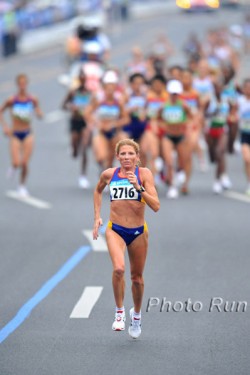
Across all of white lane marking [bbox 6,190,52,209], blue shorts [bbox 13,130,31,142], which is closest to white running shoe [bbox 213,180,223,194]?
white lane marking [bbox 6,190,52,209]

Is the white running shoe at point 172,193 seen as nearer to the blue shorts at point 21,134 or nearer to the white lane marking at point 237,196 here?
the white lane marking at point 237,196

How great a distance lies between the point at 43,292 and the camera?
1405 cm

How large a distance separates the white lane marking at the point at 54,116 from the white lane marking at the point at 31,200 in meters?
15.7

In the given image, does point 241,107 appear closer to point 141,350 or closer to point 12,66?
point 141,350

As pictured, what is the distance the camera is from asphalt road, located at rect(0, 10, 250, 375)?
10469 millimetres

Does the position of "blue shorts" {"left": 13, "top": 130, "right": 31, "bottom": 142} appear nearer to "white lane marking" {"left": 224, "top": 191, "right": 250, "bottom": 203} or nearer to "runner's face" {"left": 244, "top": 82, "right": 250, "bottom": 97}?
"white lane marking" {"left": 224, "top": 191, "right": 250, "bottom": 203}

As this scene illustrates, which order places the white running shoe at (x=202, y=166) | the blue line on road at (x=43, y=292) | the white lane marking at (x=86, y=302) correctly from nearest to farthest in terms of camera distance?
1. the blue line on road at (x=43, y=292)
2. the white lane marking at (x=86, y=302)
3. the white running shoe at (x=202, y=166)

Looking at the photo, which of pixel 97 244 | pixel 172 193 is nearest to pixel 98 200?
pixel 97 244

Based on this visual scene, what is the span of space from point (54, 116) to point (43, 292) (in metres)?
27.6

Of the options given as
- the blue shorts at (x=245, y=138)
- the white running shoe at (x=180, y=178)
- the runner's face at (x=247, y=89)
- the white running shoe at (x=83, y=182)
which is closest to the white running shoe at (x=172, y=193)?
the white running shoe at (x=180, y=178)

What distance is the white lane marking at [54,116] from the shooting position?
40150 mm

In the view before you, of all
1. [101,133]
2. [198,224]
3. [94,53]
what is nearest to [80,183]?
[101,133]

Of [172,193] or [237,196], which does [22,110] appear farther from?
[237,196]

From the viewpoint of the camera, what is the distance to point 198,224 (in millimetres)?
19672
